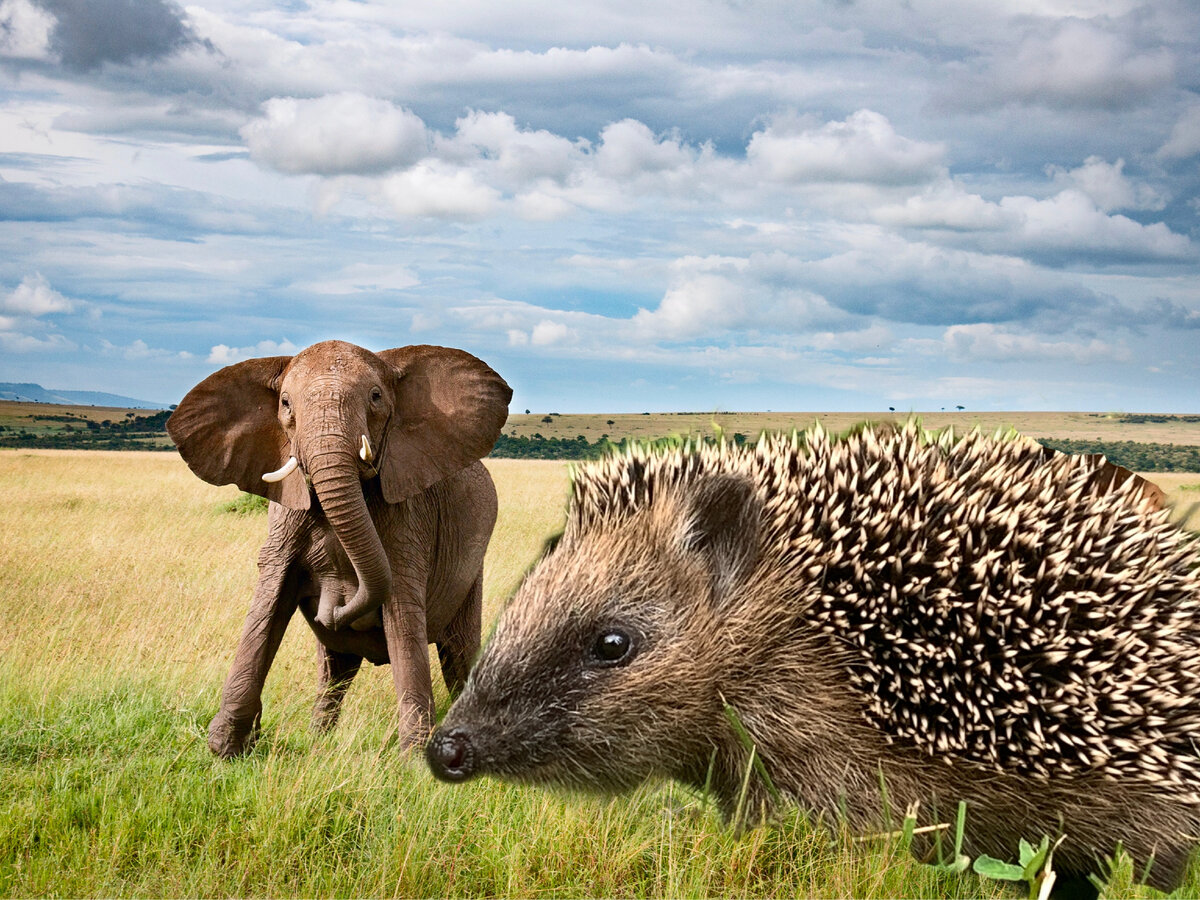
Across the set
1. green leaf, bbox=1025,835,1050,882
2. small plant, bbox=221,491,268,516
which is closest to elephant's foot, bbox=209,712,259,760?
green leaf, bbox=1025,835,1050,882

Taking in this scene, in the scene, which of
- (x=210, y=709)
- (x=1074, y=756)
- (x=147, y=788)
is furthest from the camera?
(x=210, y=709)

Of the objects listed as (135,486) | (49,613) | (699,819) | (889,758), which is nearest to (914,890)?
(889,758)

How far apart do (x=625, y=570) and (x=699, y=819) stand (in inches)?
61.7

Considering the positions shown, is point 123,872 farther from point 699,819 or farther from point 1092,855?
point 1092,855

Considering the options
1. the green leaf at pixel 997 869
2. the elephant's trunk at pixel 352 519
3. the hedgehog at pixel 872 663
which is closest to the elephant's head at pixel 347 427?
the elephant's trunk at pixel 352 519

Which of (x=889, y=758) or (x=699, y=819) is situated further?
(x=699, y=819)

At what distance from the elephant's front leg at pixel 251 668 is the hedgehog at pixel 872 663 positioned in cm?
291

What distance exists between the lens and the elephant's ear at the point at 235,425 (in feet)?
24.2

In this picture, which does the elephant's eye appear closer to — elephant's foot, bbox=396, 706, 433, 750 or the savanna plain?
the savanna plain

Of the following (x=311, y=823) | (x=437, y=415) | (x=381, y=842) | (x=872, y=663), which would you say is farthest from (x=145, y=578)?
(x=872, y=663)

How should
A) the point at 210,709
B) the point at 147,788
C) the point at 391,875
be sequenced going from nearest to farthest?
the point at 391,875 < the point at 147,788 < the point at 210,709

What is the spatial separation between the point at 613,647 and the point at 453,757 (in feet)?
2.97

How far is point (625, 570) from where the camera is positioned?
4.88 m

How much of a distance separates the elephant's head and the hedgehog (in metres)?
2.25
